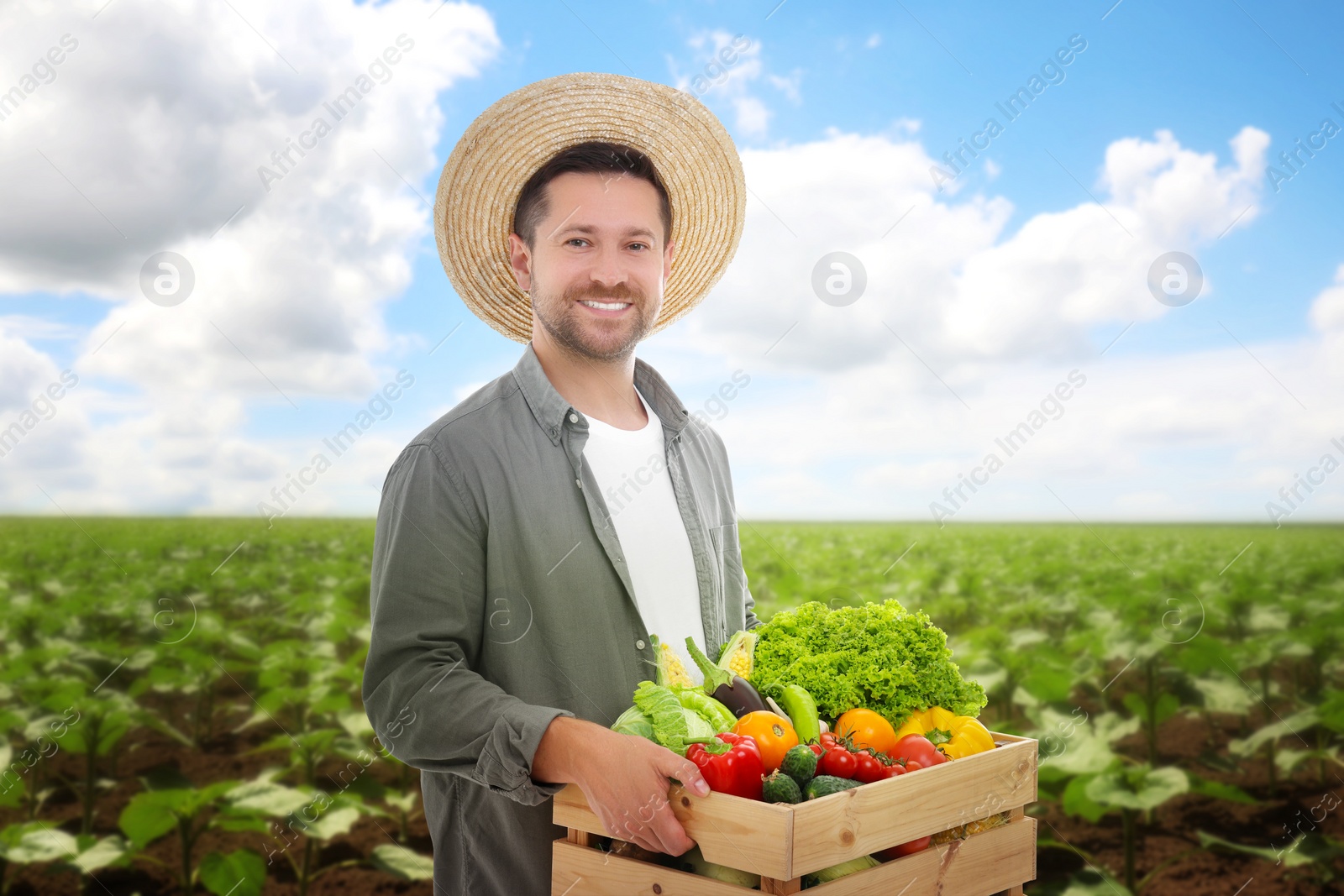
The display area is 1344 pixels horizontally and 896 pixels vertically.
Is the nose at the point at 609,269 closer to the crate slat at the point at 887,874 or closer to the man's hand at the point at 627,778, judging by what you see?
the man's hand at the point at 627,778

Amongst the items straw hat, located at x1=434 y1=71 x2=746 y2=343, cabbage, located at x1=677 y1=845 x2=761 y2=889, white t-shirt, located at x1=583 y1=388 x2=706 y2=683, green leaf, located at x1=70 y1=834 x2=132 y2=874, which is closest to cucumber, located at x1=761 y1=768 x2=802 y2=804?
cabbage, located at x1=677 y1=845 x2=761 y2=889

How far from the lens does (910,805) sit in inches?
72.8

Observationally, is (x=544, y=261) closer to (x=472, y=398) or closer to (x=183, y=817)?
(x=472, y=398)

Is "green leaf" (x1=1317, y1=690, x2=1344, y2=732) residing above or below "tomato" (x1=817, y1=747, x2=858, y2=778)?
below

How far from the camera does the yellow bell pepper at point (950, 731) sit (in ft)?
7.01

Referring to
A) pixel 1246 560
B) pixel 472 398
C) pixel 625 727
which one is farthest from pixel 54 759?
pixel 1246 560

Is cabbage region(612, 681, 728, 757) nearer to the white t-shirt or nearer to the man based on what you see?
the man

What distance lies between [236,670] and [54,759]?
1098 millimetres

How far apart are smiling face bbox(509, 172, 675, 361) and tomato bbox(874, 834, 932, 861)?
1.47 meters

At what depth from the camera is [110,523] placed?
53.2 ft

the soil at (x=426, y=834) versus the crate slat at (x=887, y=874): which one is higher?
the crate slat at (x=887, y=874)


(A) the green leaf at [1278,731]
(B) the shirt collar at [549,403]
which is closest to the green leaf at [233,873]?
(B) the shirt collar at [549,403]

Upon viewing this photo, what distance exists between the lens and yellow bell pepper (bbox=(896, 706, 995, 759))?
2.14m

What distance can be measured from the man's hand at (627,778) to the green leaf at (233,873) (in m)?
3.70
